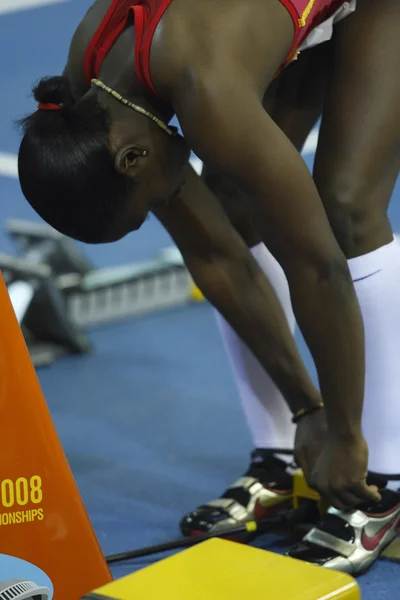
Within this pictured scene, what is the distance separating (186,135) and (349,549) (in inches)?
25.3

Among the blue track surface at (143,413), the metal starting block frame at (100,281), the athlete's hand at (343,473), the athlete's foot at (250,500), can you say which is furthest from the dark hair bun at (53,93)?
the metal starting block frame at (100,281)

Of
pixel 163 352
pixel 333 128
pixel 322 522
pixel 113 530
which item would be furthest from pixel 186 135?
pixel 163 352

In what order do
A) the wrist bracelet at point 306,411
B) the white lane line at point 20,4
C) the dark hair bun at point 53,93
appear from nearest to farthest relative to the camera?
the dark hair bun at point 53,93, the wrist bracelet at point 306,411, the white lane line at point 20,4

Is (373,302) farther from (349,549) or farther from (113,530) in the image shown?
(113,530)

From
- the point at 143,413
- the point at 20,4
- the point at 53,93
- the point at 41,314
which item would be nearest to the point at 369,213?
the point at 53,93

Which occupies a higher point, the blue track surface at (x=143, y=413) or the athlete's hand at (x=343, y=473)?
the athlete's hand at (x=343, y=473)

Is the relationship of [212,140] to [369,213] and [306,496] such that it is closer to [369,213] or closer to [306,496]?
[369,213]

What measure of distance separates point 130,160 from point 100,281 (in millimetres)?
1899

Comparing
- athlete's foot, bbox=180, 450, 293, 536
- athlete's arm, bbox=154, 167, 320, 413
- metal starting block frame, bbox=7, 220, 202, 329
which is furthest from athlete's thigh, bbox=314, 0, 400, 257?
metal starting block frame, bbox=7, 220, 202, 329

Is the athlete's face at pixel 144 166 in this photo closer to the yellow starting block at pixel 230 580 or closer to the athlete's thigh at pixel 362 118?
the athlete's thigh at pixel 362 118

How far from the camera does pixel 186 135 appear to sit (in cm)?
118

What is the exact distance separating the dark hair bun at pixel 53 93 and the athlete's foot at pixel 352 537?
0.71 metres

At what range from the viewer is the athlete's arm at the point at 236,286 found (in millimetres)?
1537

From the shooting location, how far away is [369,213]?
139cm
